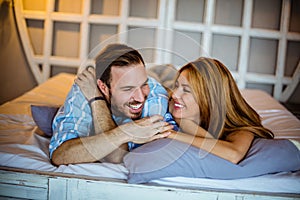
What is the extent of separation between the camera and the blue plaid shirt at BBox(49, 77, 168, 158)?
5.09 feet

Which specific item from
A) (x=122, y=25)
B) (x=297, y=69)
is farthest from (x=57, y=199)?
(x=297, y=69)

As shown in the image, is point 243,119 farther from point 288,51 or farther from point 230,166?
point 288,51

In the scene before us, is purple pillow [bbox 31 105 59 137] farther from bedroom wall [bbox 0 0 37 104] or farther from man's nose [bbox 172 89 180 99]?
bedroom wall [bbox 0 0 37 104]

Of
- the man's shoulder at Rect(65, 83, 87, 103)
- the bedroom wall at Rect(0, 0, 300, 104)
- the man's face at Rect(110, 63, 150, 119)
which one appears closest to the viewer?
the man's face at Rect(110, 63, 150, 119)

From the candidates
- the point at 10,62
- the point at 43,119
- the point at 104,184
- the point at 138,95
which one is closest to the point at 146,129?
the point at 138,95

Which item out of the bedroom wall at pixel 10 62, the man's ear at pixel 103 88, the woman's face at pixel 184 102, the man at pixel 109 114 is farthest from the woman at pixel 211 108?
the bedroom wall at pixel 10 62

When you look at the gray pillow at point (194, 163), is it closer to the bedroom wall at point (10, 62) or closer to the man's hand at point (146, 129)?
the man's hand at point (146, 129)

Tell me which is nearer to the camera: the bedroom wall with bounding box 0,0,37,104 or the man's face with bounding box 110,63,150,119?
the man's face with bounding box 110,63,150,119

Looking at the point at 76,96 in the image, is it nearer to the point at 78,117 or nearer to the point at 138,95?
the point at 78,117

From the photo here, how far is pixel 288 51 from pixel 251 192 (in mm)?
1649

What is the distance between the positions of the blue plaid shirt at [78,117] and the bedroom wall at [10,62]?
4.52ft

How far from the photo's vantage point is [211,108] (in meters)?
1.58

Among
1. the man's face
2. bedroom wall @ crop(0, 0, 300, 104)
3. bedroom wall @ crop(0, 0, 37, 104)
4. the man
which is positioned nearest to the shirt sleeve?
the man

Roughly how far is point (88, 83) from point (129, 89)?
228mm
